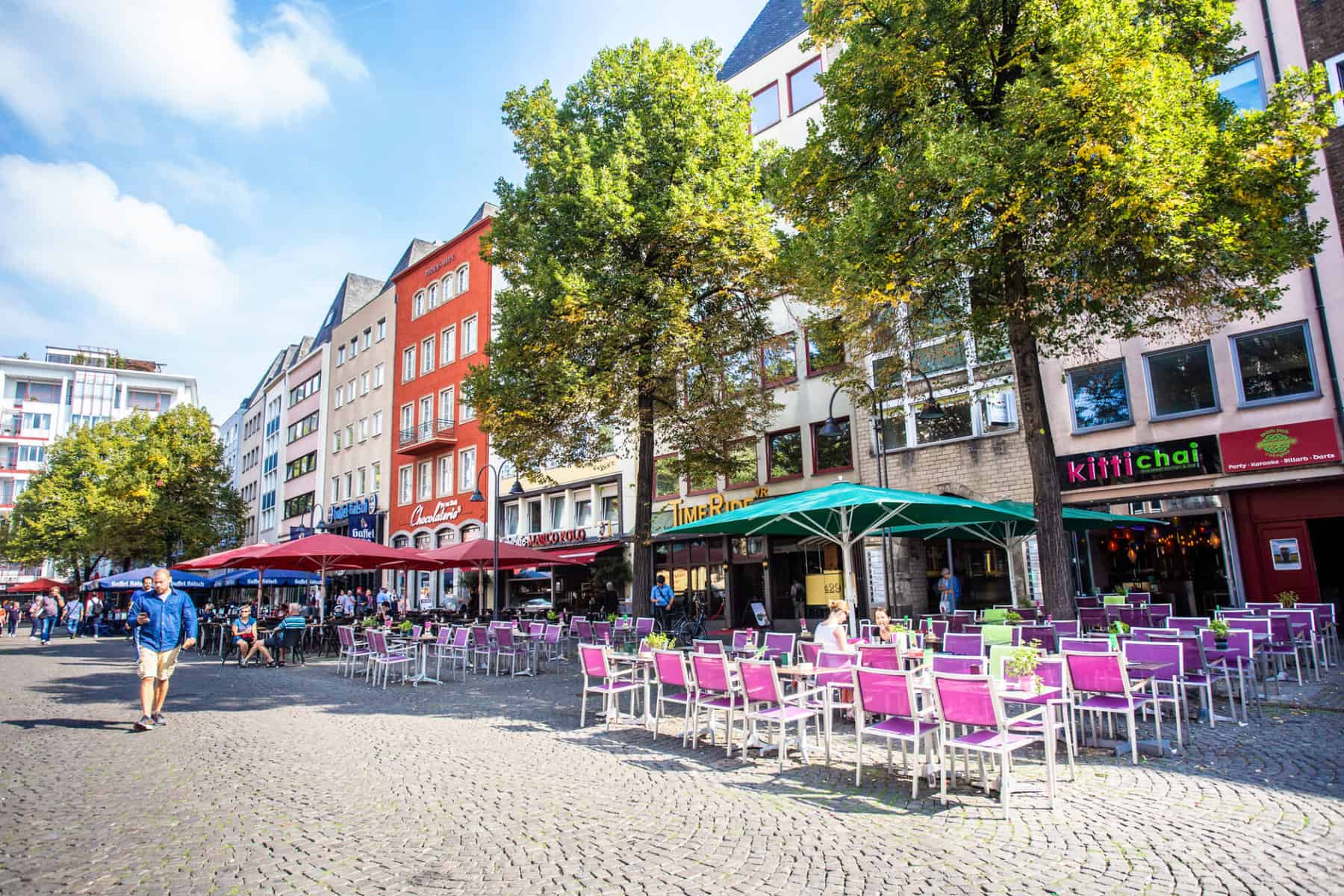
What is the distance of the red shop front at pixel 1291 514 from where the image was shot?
16.0 metres

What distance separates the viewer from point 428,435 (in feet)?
131

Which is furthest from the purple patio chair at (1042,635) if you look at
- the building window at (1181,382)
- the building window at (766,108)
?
the building window at (766,108)

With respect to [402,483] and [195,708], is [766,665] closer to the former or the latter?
[195,708]

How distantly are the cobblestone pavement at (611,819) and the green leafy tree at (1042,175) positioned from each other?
5.92 meters

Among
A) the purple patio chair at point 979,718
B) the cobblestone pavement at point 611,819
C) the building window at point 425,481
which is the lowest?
the cobblestone pavement at point 611,819

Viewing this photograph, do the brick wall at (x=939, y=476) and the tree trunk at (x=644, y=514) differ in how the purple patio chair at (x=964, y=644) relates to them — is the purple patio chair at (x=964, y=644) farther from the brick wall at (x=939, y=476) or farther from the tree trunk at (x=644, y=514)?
the brick wall at (x=939, y=476)

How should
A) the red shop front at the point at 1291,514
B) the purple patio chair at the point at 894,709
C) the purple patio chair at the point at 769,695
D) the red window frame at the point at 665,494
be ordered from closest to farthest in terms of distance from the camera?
the purple patio chair at the point at 894,709, the purple patio chair at the point at 769,695, the red shop front at the point at 1291,514, the red window frame at the point at 665,494

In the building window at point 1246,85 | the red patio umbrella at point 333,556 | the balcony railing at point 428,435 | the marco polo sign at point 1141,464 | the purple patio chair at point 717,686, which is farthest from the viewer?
the balcony railing at point 428,435

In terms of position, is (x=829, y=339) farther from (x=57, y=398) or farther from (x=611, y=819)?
(x=57, y=398)

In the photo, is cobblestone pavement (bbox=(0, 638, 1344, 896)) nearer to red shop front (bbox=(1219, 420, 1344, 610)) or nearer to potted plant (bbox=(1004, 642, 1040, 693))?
potted plant (bbox=(1004, 642, 1040, 693))

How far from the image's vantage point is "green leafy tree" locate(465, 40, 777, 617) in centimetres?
1560

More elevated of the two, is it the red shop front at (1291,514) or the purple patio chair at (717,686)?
the red shop front at (1291,514)

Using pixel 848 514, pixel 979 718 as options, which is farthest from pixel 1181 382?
pixel 979 718

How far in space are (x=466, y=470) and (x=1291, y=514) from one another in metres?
31.0
